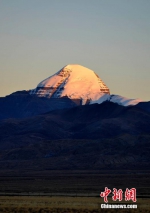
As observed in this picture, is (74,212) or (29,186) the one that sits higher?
(74,212)

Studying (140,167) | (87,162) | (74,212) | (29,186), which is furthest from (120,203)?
(87,162)

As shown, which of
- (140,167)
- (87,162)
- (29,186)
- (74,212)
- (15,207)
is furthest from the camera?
(87,162)

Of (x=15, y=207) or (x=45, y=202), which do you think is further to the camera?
(x=45, y=202)

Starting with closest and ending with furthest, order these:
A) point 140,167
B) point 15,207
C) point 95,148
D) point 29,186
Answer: point 15,207 < point 29,186 < point 140,167 < point 95,148

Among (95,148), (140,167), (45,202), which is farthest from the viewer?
(95,148)

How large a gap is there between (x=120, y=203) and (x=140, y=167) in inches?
3737

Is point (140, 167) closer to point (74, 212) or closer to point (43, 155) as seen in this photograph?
point (43, 155)

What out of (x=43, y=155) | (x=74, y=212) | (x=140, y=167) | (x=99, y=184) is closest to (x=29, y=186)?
(x=99, y=184)

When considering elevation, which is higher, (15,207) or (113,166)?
(15,207)

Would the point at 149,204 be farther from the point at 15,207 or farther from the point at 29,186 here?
the point at 29,186

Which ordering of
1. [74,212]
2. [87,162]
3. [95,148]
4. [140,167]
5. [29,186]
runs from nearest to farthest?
[74,212] → [29,186] → [140,167] → [87,162] → [95,148]

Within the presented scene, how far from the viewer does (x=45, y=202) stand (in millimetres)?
66375

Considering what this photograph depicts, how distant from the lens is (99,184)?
10400 cm

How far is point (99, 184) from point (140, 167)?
5382 cm
